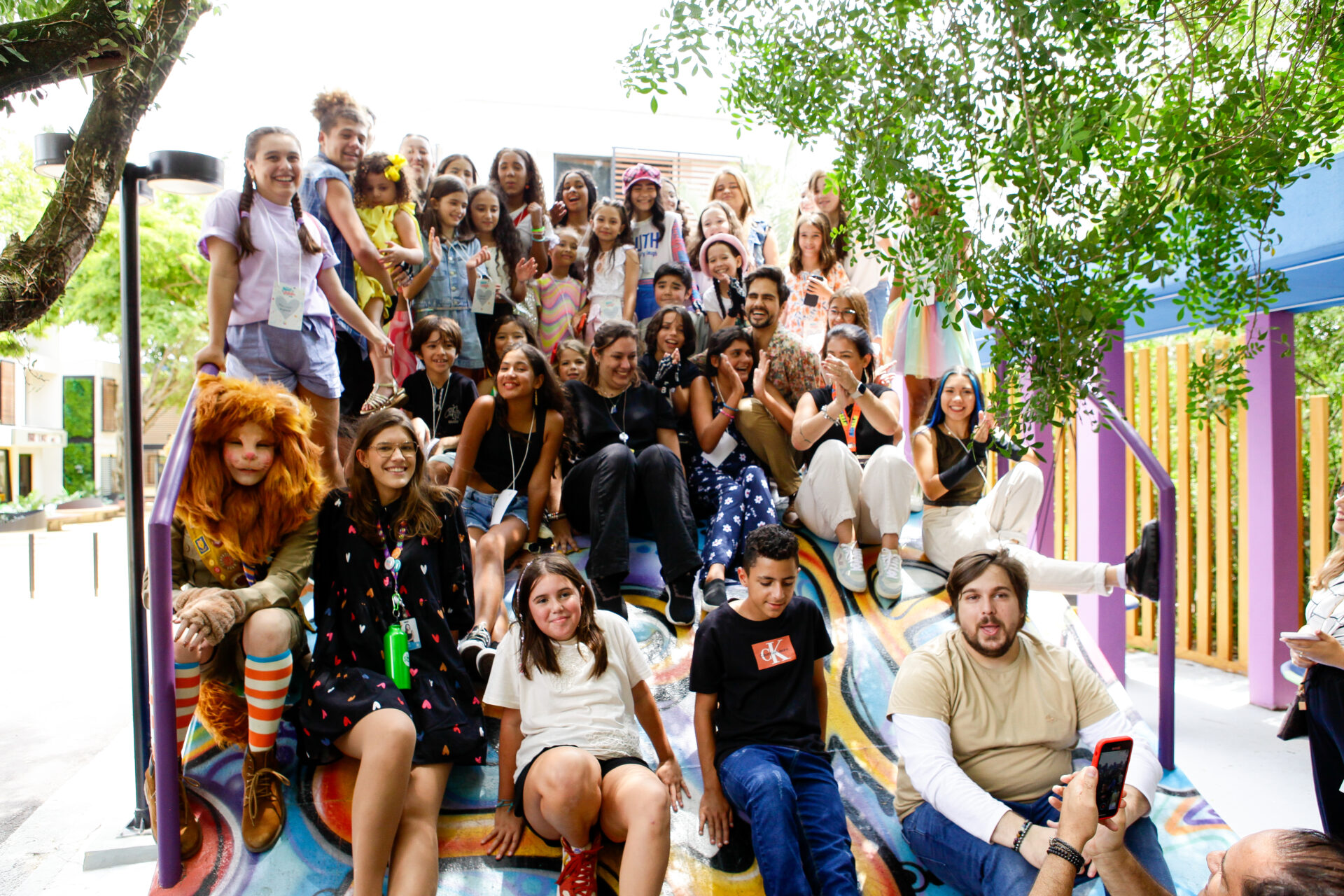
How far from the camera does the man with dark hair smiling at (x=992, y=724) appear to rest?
8.55ft

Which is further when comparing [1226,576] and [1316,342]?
[1316,342]

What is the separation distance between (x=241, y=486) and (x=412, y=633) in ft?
2.37

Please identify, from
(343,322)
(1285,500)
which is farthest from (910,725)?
(1285,500)

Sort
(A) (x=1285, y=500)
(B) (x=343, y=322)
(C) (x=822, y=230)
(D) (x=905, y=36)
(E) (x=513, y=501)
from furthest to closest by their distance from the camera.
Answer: (A) (x=1285, y=500)
(C) (x=822, y=230)
(B) (x=343, y=322)
(E) (x=513, y=501)
(D) (x=905, y=36)

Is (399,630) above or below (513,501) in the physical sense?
below

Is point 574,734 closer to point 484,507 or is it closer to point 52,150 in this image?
point 484,507

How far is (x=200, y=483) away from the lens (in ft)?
9.12

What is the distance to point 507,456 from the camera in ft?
13.0

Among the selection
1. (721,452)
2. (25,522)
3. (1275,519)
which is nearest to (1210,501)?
(1275,519)

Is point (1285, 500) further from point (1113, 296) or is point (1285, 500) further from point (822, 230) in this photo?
point (1113, 296)

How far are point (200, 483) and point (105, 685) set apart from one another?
17.1 feet

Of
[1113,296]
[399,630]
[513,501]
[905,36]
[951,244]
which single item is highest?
[905,36]

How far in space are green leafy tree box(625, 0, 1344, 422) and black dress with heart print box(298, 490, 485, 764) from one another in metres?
1.67

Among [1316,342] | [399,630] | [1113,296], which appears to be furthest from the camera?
[1316,342]
